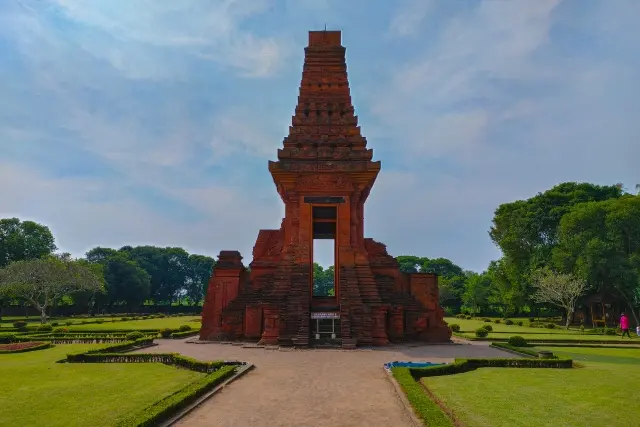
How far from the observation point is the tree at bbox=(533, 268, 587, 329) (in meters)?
34.8

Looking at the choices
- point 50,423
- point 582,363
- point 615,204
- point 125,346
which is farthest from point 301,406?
point 615,204

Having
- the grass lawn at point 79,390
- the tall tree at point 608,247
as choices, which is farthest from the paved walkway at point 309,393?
the tall tree at point 608,247

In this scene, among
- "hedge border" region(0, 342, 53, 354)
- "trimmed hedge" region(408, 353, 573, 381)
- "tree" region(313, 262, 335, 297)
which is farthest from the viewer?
"tree" region(313, 262, 335, 297)

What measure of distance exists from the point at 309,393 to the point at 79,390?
195 inches

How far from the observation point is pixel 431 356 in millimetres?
16812

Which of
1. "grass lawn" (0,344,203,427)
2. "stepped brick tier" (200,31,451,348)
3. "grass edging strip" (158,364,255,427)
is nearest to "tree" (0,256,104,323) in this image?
"stepped brick tier" (200,31,451,348)

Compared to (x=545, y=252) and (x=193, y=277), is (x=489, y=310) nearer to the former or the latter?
(x=545, y=252)

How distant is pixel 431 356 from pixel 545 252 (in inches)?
1083

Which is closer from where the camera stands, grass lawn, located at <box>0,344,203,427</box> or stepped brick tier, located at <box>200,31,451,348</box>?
grass lawn, located at <box>0,344,203,427</box>

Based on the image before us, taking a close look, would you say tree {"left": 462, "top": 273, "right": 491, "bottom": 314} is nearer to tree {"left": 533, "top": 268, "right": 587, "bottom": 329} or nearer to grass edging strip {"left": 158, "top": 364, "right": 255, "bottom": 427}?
tree {"left": 533, "top": 268, "right": 587, "bottom": 329}

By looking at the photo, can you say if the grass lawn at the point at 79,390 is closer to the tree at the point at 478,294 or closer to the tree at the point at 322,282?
the tree at the point at 478,294

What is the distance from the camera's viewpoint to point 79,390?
1016 centimetres

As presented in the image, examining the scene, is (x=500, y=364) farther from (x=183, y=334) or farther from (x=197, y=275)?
(x=197, y=275)

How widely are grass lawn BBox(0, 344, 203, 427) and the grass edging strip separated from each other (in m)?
0.75
